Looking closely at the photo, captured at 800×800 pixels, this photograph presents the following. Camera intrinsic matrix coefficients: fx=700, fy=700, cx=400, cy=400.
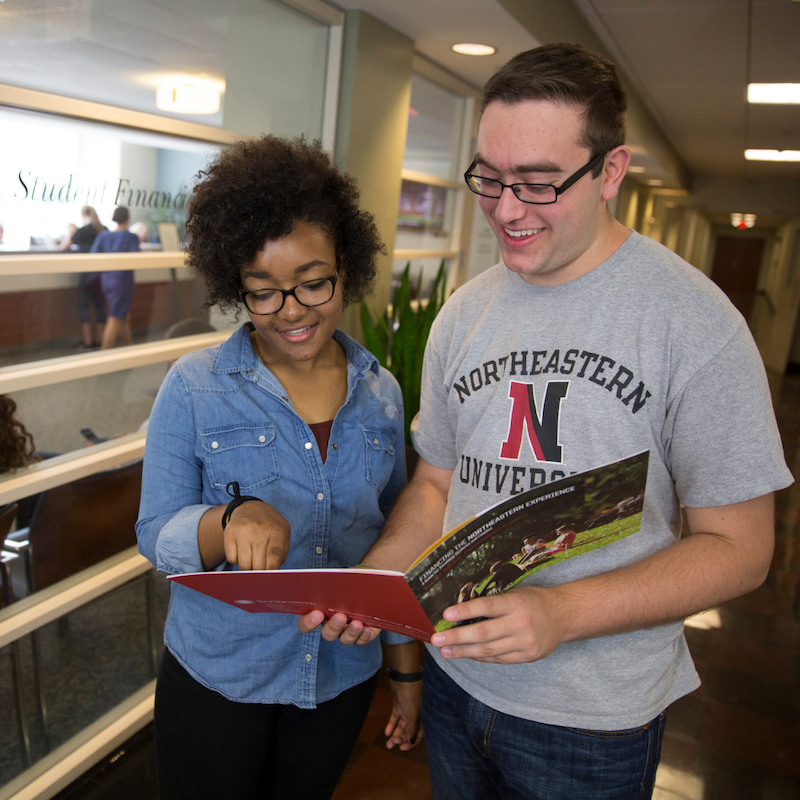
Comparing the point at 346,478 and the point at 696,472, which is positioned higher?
the point at 696,472

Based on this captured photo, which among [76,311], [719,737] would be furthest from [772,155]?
[76,311]

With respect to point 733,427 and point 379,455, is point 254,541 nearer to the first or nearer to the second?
point 379,455

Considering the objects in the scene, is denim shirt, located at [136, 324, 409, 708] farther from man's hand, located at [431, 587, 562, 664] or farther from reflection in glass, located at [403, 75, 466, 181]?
reflection in glass, located at [403, 75, 466, 181]

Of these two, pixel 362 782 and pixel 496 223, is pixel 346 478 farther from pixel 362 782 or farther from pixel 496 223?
pixel 362 782

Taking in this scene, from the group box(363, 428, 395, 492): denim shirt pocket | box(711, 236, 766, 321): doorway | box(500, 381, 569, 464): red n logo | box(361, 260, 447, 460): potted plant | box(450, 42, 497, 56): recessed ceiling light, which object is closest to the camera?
box(500, 381, 569, 464): red n logo

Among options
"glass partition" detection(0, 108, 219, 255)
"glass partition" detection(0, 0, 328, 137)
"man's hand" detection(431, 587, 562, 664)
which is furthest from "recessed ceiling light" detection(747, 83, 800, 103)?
"man's hand" detection(431, 587, 562, 664)

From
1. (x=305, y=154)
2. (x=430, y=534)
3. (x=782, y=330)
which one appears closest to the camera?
(x=430, y=534)

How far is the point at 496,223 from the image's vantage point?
1058 mm

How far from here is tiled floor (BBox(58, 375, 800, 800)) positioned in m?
2.28


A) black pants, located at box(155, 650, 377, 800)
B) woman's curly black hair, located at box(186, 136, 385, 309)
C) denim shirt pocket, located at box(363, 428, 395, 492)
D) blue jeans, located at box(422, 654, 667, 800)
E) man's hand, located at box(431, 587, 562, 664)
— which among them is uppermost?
woman's curly black hair, located at box(186, 136, 385, 309)

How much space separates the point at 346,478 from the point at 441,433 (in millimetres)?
202

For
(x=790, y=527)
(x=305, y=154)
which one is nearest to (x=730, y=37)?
(x=790, y=527)

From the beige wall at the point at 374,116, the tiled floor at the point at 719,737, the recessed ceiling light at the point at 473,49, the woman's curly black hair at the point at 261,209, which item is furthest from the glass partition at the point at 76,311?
the recessed ceiling light at the point at 473,49

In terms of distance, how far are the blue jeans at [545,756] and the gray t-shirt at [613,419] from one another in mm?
33
